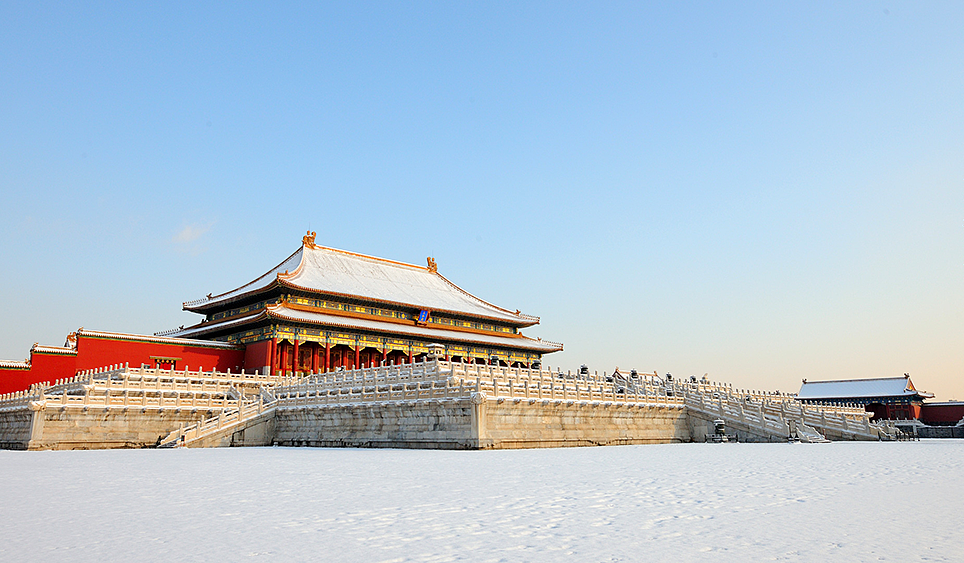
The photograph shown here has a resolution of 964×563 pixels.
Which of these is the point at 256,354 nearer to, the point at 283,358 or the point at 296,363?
the point at 283,358

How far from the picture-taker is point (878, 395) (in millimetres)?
52625

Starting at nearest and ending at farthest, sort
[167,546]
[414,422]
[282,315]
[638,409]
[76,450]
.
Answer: [167,546] < [414,422] < [76,450] < [638,409] < [282,315]

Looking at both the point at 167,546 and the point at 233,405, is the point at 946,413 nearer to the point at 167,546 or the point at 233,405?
the point at 233,405

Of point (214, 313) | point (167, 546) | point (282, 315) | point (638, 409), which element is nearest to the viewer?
point (167, 546)

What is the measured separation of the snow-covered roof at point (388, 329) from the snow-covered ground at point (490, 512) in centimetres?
2495

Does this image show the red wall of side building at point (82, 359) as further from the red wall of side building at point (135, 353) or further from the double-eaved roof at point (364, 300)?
the double-eaved roof at point (364, 300)

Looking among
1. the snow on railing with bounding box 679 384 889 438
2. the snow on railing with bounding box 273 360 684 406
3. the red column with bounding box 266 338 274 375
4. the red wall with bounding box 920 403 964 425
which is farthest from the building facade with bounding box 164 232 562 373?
the red wall with bounding box 920 403 964 425

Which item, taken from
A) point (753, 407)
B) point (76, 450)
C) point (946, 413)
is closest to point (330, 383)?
point (76, 450)

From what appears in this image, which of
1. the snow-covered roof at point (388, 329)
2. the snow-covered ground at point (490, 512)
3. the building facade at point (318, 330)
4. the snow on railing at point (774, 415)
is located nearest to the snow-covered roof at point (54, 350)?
the building facade at point (318, 330)

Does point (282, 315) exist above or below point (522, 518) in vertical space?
above

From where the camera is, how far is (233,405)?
29.9 metres

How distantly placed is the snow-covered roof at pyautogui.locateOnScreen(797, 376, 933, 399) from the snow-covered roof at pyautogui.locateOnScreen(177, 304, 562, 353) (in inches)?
908

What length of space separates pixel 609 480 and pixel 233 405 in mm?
22042

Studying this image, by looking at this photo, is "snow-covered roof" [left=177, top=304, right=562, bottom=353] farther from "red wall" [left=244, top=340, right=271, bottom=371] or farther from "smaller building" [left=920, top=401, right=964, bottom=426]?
"smaller building" [left=920, top=401, right=964, bottom=426]
